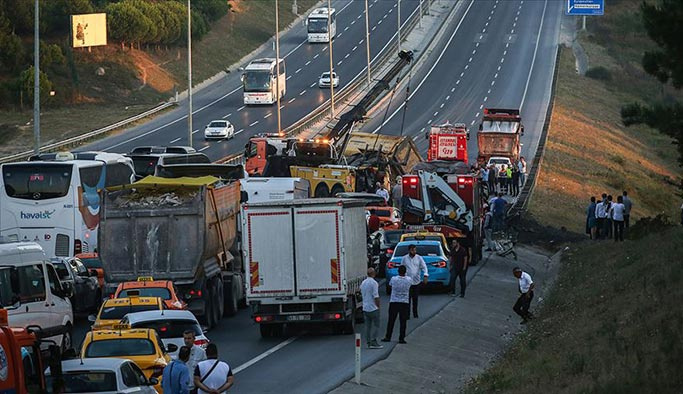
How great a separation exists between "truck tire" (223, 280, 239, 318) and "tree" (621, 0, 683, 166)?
424 inches

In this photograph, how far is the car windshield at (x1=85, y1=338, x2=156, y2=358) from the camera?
21.3 m

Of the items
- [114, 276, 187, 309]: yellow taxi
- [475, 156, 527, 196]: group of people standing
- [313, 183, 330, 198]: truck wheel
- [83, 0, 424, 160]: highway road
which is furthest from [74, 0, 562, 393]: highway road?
[475, 156, 527, 196]: group of people standing

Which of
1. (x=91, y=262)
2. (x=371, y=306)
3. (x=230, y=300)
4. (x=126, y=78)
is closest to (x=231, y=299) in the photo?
(x=230, y=300)

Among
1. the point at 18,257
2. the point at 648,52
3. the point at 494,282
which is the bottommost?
the point at 494,282

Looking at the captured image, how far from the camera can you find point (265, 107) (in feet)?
332

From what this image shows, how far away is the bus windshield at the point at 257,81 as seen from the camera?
320 ft

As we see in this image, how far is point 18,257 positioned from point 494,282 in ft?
62.8

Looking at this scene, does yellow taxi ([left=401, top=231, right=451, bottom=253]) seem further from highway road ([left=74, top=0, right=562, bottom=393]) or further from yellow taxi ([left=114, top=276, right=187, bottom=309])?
yellow taxi ([left=114, top=276, right=187, bottom=309])

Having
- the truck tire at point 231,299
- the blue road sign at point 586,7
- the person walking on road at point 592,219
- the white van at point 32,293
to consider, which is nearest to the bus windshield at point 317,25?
the blue road sign at point 586,7

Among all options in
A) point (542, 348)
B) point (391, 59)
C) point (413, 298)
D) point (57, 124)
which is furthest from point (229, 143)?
point (542, 348)

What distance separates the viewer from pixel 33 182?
3934 centimetres

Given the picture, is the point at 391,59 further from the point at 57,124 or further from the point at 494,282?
Result: the point at 494,282

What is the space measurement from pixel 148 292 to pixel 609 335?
29.9ft

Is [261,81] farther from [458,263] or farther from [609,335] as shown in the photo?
[609,335]
